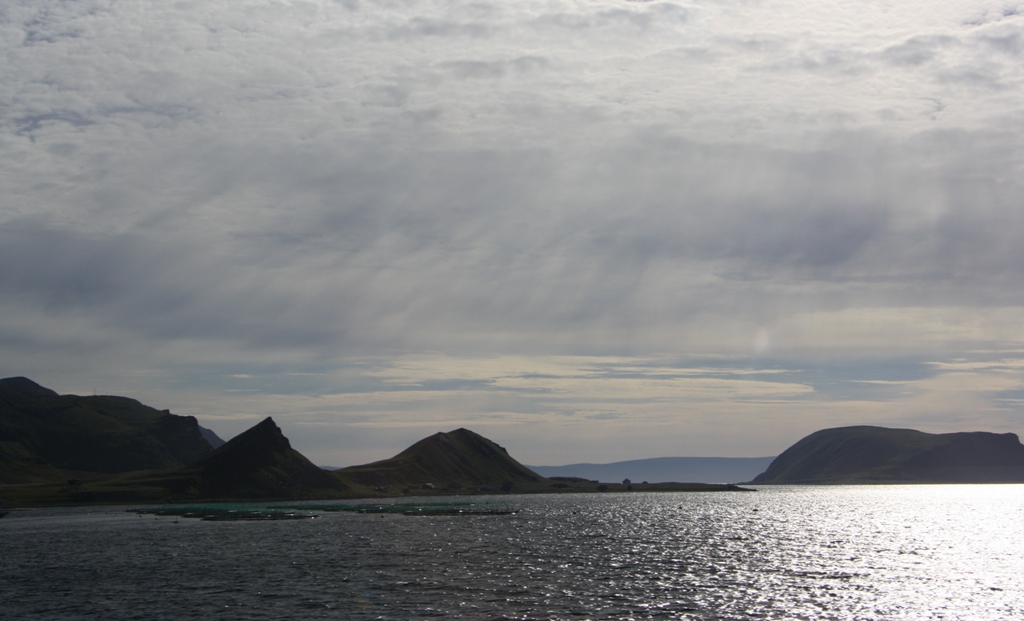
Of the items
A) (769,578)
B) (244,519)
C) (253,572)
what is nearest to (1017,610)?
(769,578)

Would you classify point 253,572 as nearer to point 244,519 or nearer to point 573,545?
point 573,545

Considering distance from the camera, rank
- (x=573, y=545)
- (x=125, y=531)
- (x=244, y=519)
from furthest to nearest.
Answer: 1. (x=244, y=519)
2. (x=125, y=531)
3. (x=573, y=545)

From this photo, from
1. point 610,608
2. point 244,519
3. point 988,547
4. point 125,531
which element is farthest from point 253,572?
point 988,547

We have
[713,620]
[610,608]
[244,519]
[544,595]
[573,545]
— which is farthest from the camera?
[244,519]

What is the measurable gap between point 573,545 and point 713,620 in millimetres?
65328

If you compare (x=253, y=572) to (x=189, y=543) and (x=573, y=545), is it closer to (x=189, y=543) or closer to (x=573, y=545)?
(x=189, y=543)

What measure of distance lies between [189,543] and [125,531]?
99.0ft

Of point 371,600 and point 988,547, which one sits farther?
point 988,547

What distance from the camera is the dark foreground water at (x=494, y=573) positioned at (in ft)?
229

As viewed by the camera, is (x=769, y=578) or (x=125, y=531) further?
(x=125, y=531)

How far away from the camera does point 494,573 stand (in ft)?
300

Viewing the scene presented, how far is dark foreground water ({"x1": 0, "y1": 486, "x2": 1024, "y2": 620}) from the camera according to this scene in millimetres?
69875

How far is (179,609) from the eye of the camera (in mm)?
70062

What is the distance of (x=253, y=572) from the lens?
307 feet
